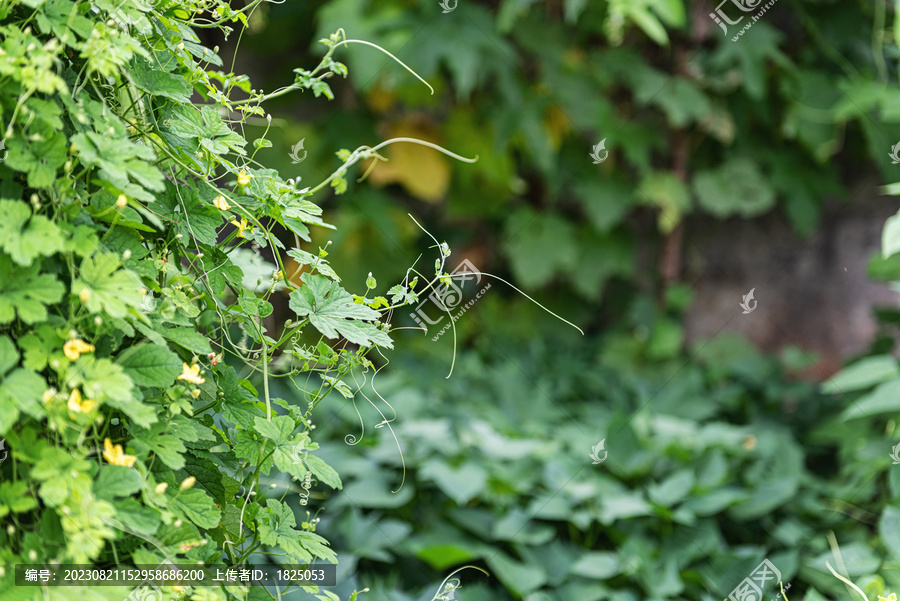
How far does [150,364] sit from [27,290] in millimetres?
122

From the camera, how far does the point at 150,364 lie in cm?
66

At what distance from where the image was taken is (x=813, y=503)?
1.98 m

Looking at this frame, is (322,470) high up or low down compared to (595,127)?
up

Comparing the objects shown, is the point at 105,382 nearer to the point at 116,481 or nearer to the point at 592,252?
the point at 116,481

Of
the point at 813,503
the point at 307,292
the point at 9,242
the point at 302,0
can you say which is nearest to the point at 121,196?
the point at 9,242

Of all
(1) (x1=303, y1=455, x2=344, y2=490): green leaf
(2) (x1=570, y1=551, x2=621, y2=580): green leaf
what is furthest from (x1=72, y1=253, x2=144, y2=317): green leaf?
(2) (x1=570, y1=551, x2=621, y2=580): green leaf

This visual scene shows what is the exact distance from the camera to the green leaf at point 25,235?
1.86ft

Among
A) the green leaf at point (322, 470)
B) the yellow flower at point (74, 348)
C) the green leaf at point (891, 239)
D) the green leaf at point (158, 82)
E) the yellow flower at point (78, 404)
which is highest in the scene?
the green leaf at point (158, 82)

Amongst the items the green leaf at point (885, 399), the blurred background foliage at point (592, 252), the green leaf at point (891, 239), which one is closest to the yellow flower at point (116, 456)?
the blurred background foliage at point (592, 252)

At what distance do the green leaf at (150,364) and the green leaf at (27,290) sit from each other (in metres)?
0.08

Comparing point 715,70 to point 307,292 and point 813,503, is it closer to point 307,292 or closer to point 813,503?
point 813,503

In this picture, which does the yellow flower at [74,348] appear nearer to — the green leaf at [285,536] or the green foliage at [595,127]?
the green leaf at [285,536]

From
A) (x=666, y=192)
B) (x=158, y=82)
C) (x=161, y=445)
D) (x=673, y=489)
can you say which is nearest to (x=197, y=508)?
(x=161, y=445)

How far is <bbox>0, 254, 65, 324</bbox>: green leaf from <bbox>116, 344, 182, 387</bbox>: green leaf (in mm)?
84
